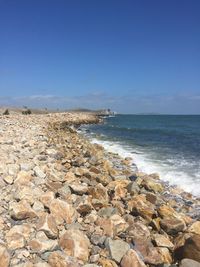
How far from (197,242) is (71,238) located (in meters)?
2.18

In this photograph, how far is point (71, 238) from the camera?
5.89 metres

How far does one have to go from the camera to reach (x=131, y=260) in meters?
5.56

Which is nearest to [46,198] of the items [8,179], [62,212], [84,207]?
[62,212]

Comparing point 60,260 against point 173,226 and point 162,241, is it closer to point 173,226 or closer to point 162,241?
point 162,241

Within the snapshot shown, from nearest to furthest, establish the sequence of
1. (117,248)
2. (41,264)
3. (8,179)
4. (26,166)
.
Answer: (41,264)
(117,248)
(8,179)
(26,166)

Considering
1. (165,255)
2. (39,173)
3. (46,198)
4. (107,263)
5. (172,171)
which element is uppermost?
(39,173)

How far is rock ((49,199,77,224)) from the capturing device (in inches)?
267

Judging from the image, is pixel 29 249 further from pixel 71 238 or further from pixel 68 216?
pixel 68 216

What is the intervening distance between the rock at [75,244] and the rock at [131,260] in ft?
2.00

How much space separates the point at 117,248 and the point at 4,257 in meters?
1.89

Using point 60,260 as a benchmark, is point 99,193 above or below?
above

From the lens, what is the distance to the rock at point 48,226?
6.09 m

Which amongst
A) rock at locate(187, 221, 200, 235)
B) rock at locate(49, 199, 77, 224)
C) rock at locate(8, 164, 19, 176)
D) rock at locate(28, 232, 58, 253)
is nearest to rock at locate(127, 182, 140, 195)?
rock at locate(187, 221, 200, 235)

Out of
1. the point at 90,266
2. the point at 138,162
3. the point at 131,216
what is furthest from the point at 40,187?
the point at 138,162
